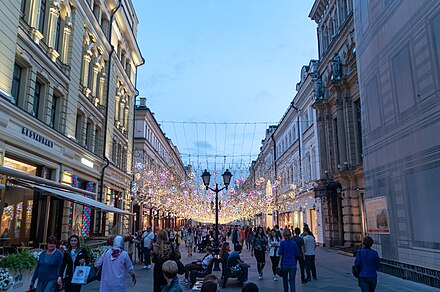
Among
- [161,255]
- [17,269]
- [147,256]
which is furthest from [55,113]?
[161,255]

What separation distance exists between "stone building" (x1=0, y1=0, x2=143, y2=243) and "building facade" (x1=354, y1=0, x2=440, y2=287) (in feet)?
35.0

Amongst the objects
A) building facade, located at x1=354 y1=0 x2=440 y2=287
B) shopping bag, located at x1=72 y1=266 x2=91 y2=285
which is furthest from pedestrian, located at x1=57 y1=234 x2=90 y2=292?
building facade, located at x1=354 y1=0 x2=440 y2=287

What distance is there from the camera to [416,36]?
10.5 metres

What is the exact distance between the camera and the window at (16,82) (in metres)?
13.6

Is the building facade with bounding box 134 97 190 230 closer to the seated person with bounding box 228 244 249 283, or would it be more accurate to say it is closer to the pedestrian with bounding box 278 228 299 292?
the seated person with bounding box 228 244 249 283

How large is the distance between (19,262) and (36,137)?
690cm

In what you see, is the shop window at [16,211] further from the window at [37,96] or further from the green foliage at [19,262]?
the green foliage at [19,262]

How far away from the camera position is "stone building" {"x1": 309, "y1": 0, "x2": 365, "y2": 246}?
23.9 metres

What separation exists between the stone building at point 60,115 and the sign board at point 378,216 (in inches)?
409

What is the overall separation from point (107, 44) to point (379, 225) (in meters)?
20.1

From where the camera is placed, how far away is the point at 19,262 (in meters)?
9.08

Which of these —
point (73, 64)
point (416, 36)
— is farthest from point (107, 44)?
point (416, 36)

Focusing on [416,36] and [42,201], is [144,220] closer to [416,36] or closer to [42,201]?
[42,201]

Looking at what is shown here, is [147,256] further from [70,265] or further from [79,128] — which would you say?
[70,265]
